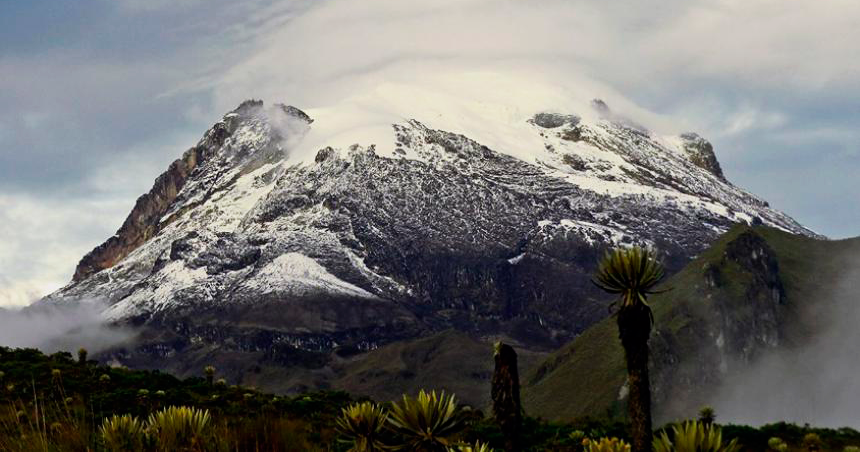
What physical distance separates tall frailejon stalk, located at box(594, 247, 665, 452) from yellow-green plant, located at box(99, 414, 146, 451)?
392 inches

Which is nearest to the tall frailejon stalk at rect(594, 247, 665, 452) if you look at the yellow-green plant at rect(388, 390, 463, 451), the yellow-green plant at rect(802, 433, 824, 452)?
the yellow-green plant at rect(388, 390, 463, 451)

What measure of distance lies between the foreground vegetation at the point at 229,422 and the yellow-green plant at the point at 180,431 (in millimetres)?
19

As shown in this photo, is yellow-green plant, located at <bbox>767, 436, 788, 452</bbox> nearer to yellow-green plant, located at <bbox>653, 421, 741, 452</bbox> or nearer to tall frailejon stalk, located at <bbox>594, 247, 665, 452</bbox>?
tall frailejon stalk, located at <bbox>594, 247, 665, 452</bbox>

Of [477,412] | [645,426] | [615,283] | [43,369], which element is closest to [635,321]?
[615,283]

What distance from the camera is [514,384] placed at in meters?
25.7

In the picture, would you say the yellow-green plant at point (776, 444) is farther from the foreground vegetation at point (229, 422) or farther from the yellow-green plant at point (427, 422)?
the yellow-green plant at point (427, 422)

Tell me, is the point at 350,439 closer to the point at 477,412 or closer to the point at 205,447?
the point at 205,447

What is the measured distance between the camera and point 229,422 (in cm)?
1955

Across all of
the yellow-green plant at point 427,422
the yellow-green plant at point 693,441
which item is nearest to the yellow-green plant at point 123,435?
the yellow-green plant at point 427,422

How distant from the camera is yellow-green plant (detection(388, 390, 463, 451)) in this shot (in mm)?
17766

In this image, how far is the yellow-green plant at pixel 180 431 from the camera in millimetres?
16172

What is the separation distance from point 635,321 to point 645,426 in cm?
256

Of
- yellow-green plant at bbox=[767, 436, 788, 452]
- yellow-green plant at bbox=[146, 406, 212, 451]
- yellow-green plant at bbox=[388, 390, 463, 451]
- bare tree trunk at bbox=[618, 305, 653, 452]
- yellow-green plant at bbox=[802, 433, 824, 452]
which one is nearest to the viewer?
yellow-green plant at bbox=[146, 406, 212, 451]

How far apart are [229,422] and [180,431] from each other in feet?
9.99
